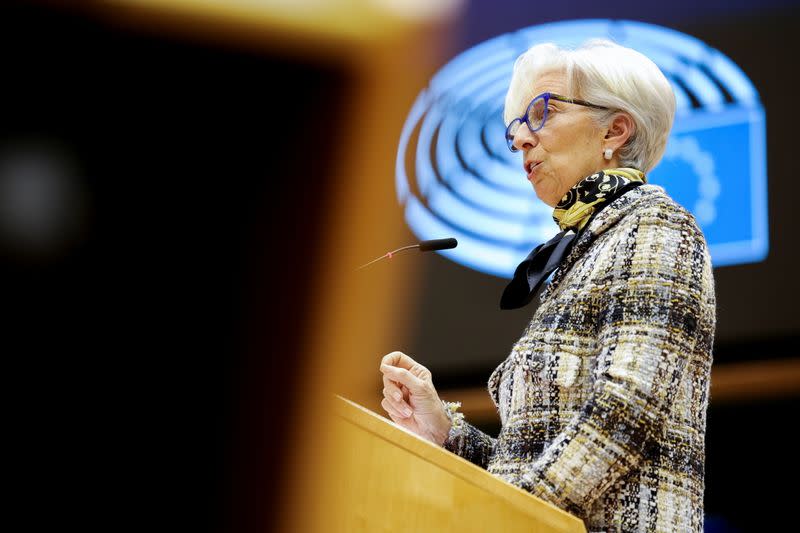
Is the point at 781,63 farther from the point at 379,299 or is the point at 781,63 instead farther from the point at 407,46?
the point at 379,299

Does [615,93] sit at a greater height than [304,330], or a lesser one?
greater

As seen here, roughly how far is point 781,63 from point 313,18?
2586mm

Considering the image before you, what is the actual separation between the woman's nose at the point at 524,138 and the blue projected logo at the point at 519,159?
4.47ft

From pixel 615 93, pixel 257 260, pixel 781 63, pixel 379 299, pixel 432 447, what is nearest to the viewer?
pixel 257 260

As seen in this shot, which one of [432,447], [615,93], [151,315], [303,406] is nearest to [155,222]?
[151,315]

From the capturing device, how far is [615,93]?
1527 millimetres

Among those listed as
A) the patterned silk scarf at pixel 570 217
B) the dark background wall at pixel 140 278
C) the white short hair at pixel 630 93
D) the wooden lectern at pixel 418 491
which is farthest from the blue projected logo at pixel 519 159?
the dark background wall at pixel 140 278

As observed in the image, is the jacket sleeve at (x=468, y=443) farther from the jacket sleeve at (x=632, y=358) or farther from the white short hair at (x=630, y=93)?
the white short hair at (x=630, y=93)

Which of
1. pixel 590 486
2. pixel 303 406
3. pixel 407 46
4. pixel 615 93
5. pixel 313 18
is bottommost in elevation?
pixel 590 486

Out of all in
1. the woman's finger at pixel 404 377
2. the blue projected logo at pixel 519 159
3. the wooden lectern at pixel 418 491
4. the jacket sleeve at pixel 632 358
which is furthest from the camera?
the blue projected logo at pixel 519 159

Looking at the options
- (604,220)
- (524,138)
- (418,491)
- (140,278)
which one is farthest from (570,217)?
(140,278)

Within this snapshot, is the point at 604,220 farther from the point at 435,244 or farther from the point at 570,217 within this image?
the point at 435,244

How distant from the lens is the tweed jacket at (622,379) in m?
1.13

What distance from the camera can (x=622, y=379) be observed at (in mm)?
1143
